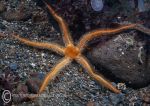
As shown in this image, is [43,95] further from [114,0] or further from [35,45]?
[114,0]

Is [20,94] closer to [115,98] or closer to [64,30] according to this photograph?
[64,30]

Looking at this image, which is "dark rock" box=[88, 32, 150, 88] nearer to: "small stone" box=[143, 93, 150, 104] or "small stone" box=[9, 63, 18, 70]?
"small stone" box=[143, 93, 150, 104]

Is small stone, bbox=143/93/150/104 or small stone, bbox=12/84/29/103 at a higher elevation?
small stone, bbox=12/84/29/103

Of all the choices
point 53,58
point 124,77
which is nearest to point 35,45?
point 53,58

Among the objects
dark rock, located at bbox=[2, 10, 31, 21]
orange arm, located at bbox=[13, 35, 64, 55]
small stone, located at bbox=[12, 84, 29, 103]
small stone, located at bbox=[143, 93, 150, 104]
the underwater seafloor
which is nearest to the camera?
small stone, located at bbox=[12, 84, 29, 103]

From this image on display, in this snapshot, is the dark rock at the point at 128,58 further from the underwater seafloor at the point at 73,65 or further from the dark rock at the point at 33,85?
the dark rock at the point at 33,85

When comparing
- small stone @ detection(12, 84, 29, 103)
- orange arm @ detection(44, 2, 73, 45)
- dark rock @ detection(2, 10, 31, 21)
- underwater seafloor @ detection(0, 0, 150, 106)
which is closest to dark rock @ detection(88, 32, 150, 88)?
underwater seafloor @ detection(0, 0, 150, 106)
